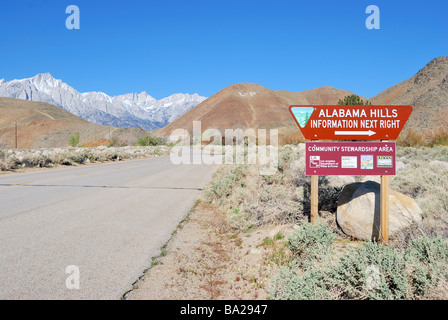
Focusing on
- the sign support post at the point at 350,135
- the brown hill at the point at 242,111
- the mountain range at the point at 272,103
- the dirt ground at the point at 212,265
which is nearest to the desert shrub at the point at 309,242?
the dirt ground at the point at 212,265

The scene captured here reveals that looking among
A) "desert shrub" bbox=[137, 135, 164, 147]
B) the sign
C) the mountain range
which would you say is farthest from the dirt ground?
"desert shrub" bbox=[137, 135, 164, 147]

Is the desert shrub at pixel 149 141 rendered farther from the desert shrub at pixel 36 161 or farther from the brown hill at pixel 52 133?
the desert shrub at pixel 36 161

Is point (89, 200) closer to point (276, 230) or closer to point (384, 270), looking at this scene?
point (276, 230)

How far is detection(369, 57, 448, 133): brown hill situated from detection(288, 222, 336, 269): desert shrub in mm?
39001

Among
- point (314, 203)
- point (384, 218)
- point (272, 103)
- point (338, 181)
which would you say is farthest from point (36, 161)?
point (272, 103)

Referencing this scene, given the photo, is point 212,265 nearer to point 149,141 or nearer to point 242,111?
point 149,141

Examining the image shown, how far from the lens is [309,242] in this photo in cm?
484

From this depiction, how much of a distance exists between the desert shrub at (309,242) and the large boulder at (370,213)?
27.9 inches

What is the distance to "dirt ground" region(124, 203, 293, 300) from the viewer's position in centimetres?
391

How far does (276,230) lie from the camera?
19.6 ft

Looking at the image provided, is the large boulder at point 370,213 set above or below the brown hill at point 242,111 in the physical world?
below

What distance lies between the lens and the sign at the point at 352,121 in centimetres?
561
